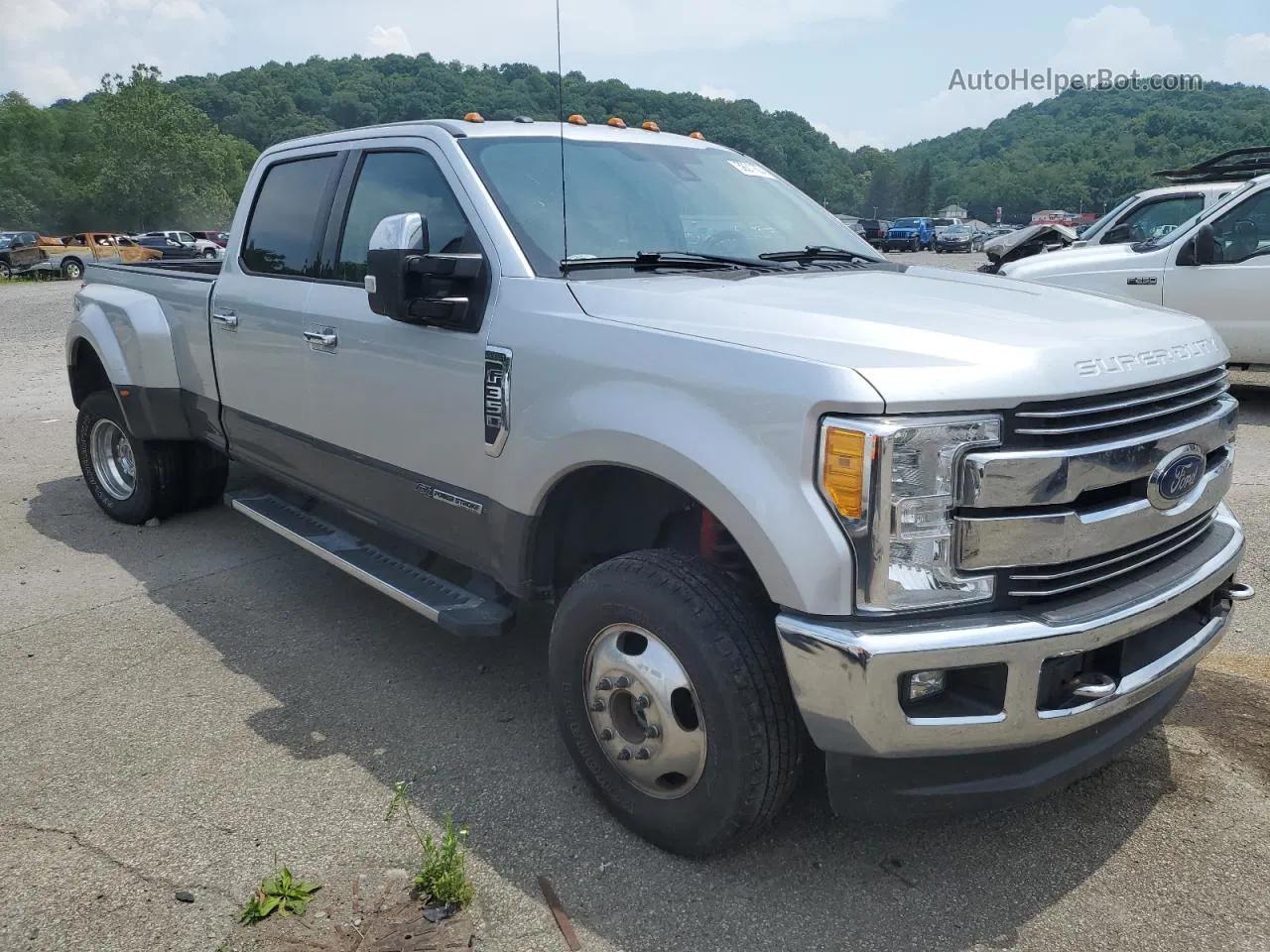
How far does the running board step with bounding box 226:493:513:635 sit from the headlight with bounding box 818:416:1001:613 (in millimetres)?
1434

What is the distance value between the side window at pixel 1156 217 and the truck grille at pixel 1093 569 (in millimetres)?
8766

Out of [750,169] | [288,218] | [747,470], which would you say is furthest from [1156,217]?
[747,470]

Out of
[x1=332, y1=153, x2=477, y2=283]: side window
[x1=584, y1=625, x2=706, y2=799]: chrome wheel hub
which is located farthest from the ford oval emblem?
[x1=332, y1=153, x2=477, y2=283]: side window

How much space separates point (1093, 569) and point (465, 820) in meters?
1.83

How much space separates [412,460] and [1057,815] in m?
2.31

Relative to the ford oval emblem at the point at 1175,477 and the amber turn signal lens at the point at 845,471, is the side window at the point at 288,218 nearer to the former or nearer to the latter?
the amber turn signal lens at the point at 845,471

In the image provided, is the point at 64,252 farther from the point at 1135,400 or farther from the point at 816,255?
the point at 1135,400

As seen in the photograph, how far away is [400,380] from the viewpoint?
3.54 m

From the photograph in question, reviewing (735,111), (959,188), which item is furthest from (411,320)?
(959,188)

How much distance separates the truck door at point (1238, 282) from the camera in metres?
8.27

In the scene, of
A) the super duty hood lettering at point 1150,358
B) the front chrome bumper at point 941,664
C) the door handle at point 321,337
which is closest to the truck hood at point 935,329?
the super duty hood lettering at point 1150,358

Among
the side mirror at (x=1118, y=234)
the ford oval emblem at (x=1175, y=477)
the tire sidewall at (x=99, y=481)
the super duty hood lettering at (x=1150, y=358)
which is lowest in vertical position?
the tire sidewall at (x=99, y=481)

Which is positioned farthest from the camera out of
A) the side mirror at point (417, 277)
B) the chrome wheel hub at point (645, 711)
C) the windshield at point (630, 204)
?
the windshield at point (630, 204)

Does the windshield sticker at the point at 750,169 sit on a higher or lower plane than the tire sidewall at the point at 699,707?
higher
